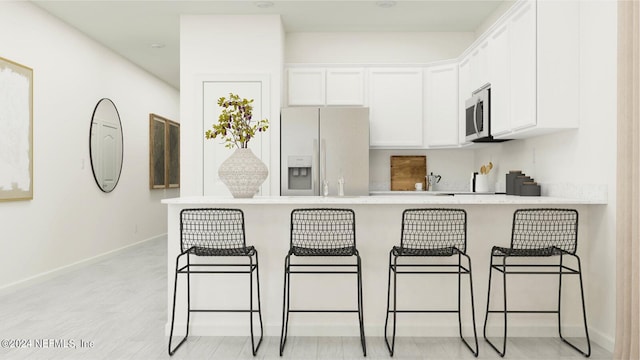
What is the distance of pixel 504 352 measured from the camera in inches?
117

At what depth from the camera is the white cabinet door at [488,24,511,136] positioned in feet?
12.8

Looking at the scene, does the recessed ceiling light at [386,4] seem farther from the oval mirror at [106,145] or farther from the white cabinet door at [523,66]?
the oval mirror at [106,145]

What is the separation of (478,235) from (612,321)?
38.7 inches

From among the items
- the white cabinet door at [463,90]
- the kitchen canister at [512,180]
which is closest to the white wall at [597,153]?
the kitchen canister at [512,180]

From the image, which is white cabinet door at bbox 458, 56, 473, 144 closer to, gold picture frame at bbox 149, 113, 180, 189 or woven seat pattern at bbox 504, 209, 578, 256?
woven seat pattern at bbox 504, 209, 578, 256

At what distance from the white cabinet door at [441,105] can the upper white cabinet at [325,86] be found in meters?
0.80

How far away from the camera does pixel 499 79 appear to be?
405 cm

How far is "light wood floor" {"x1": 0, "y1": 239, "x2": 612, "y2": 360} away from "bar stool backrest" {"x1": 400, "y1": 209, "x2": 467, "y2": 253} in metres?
0.68

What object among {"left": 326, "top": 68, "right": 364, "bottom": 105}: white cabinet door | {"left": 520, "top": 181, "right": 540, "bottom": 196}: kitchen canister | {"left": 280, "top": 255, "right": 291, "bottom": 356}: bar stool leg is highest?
{"left": 326, "top": 68, "right": 364, "bottom": 105}: white cabinet door

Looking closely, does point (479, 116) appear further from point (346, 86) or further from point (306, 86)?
point (306, 86)

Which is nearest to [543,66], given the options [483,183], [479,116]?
[479,116]

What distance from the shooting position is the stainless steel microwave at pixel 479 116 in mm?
Result: 4328

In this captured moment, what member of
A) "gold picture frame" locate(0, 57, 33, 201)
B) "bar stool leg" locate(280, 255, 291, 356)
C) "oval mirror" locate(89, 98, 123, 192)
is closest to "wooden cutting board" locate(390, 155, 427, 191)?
"bar stool leg" locate(280, 255, 291, 356)

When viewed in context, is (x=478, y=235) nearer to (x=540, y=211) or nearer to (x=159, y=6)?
(x=540, y=211)
